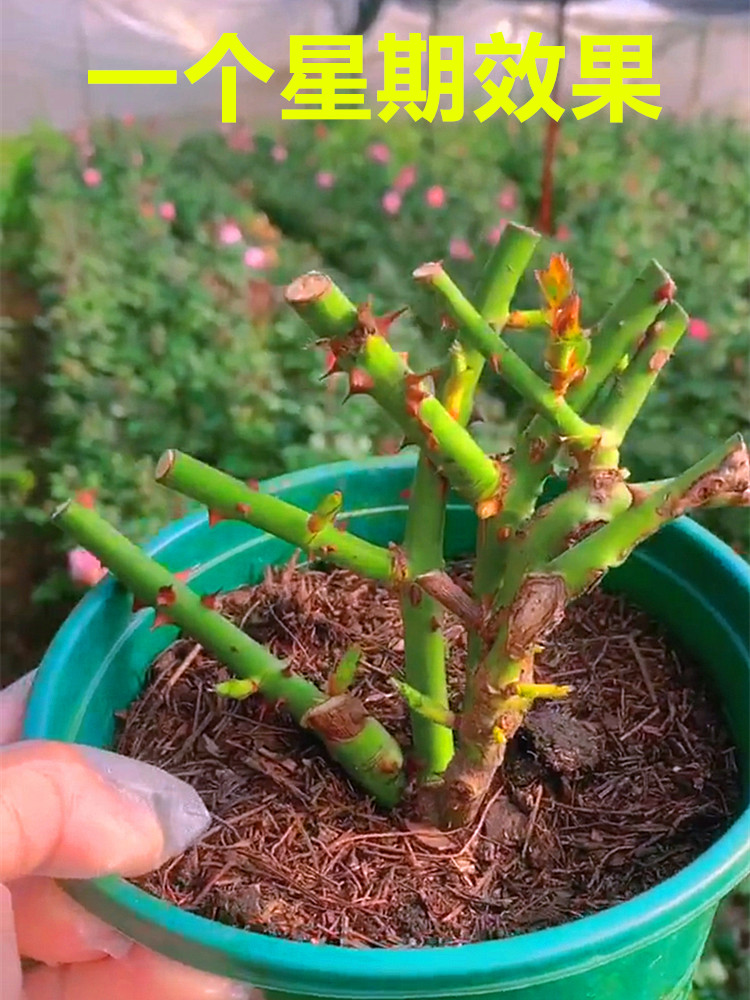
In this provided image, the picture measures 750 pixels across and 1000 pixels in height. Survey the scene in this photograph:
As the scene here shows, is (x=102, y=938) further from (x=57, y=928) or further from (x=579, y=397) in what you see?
(x=579, y=397)

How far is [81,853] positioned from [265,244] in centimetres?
139

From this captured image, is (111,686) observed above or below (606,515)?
below

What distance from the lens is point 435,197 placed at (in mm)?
1962

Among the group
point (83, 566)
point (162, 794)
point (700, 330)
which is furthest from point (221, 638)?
point (700, 330)

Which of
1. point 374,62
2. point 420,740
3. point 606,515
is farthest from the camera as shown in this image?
point 374,62

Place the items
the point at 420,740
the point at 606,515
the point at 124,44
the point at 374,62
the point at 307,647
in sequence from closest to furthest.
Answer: the point at 606,515
the point at 420,740
the point at 307,647
the point at 124,44
the point at 374,62

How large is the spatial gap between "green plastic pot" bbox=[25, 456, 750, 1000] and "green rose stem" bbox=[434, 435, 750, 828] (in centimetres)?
12

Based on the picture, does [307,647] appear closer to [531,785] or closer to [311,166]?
[531,785]

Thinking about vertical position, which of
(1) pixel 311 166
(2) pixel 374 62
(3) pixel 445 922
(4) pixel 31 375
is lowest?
(4) pixel 31 375

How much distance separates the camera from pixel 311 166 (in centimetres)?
210

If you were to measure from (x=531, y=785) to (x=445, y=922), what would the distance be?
4.6 inches

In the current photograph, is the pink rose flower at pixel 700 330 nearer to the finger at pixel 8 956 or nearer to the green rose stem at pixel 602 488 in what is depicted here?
the green rose stem at pixel 602 488

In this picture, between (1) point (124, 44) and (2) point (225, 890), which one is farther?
(1) point (124, 44)

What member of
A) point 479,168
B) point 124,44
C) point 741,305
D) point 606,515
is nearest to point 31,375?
point 124,44
